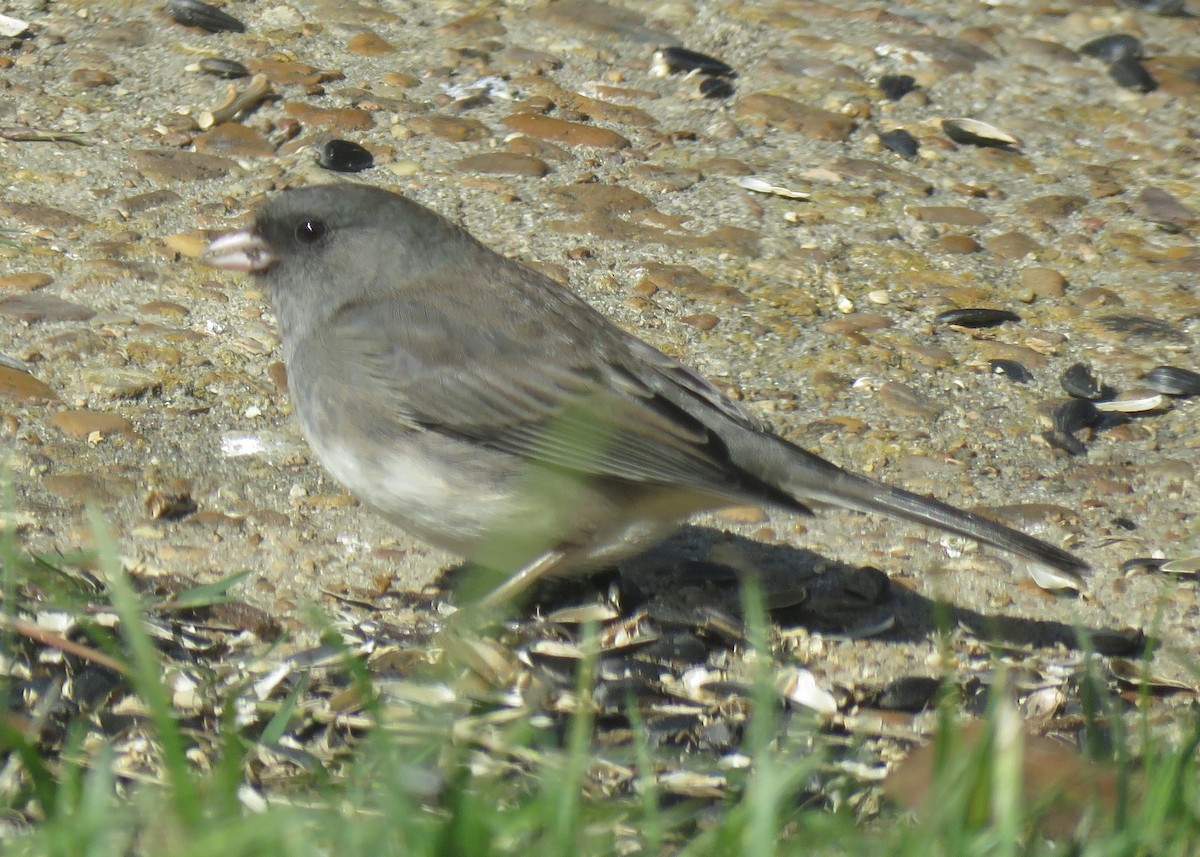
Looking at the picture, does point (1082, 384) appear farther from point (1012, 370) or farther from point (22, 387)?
point (22, 387)

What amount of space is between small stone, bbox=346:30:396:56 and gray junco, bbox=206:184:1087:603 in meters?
1.56

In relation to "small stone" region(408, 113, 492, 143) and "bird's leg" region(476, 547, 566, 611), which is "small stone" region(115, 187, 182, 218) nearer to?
"small stone" region(408, 113, 492, 143)

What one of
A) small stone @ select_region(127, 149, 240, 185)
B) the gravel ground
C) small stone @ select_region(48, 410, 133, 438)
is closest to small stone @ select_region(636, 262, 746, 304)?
the gravel ground

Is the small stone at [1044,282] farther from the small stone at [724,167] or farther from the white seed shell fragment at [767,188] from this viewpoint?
the small stone at [724,167]

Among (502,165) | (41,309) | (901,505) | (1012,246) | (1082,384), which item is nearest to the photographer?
(901,505)

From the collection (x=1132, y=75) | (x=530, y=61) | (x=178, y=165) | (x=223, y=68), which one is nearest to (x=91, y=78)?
(x=223, y=68)

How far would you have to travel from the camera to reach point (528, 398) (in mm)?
3047

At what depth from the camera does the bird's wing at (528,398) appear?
2971mm

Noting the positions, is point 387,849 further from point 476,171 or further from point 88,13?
point 88,13

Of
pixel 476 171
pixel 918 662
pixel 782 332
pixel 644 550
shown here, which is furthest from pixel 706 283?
pixel 918 662

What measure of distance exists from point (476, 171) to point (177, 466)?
1.45m

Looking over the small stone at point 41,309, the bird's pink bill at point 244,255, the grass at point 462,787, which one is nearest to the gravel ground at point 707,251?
the small stone at point 41,309

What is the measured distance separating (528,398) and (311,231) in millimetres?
658

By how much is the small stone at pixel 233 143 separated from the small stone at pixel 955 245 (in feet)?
6.02
